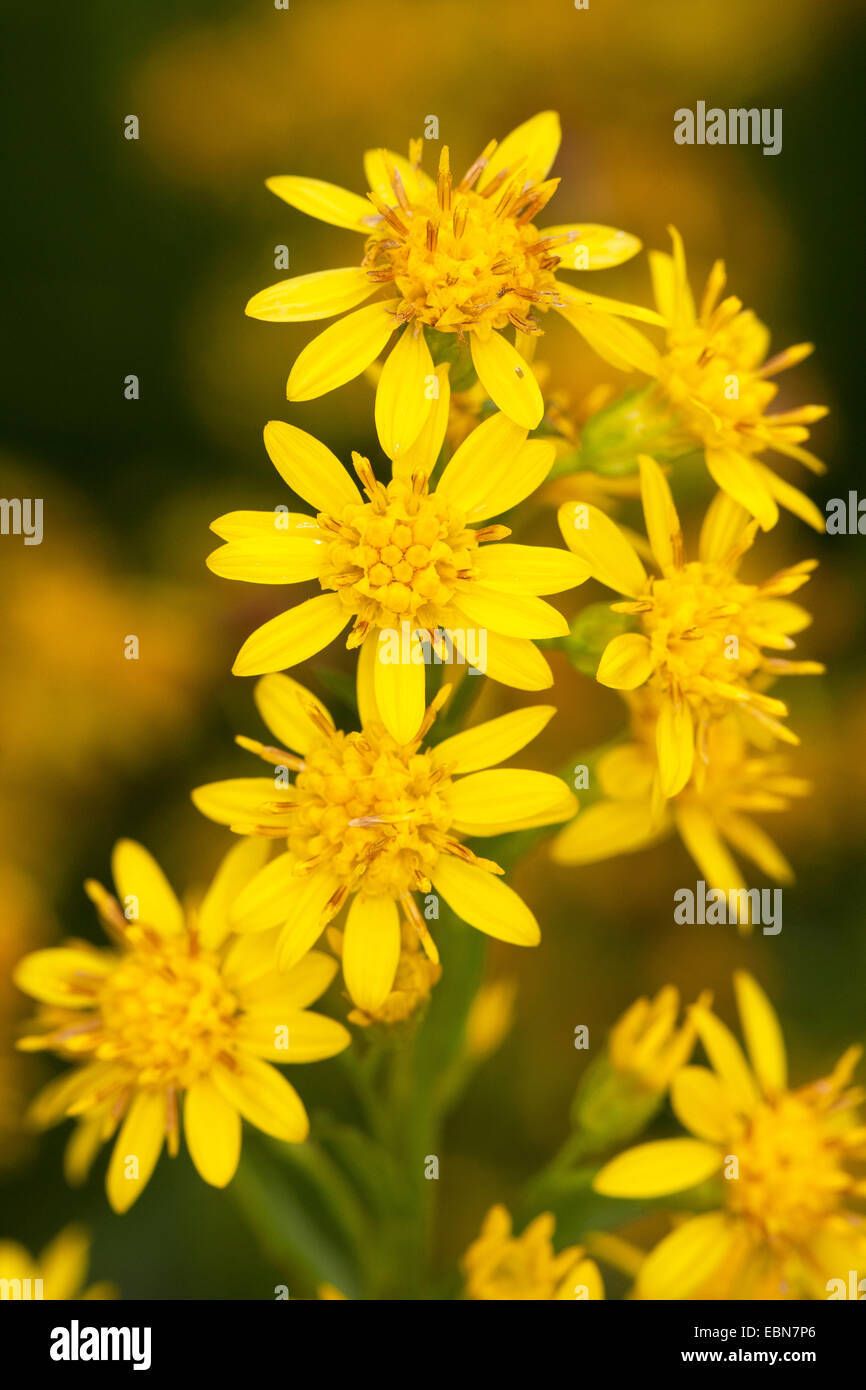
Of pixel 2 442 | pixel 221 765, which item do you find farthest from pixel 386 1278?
pixel 2 442

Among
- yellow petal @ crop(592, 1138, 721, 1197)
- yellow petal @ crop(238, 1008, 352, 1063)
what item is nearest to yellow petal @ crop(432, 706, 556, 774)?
yellow petal @ crop(238, 1008, 352, 1063)

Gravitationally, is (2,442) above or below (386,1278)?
above

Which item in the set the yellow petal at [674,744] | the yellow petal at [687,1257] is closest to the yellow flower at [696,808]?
the yellow petal at [674,744]

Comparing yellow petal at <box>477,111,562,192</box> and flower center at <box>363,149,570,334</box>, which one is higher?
yellow petal at <box>477,111,562,192</box>

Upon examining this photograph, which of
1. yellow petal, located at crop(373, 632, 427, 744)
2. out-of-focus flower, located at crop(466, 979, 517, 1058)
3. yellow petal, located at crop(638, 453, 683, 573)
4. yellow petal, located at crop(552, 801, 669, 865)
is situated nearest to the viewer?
yellow petal, located at crop(373, 632, 427, 744)

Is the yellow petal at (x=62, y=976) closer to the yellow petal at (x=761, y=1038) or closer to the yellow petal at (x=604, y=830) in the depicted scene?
the yellow petal at (x=604, y=830)

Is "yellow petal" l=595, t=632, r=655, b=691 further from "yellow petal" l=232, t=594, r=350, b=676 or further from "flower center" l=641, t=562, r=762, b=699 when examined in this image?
"yellow petal" l=232, t=594, r=350, b=676
